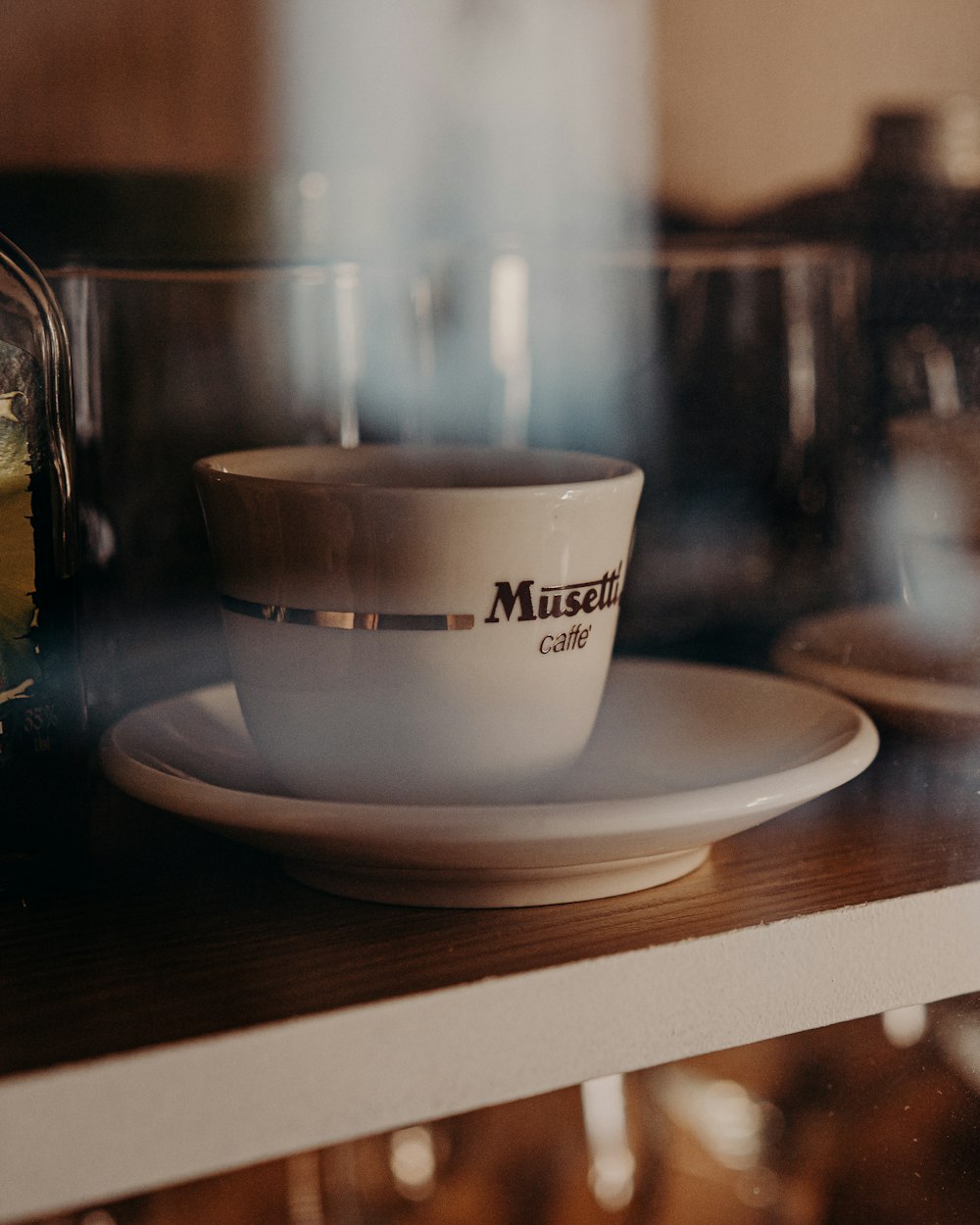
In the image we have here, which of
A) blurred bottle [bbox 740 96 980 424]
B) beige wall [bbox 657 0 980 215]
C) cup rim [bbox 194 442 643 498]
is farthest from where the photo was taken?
beige wall [bbox 657 0 980 215]

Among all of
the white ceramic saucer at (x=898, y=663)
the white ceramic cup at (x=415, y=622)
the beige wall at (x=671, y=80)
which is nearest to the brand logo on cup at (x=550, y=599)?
the white ceramic cup at (x=415, y=622)

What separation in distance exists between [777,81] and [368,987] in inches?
22.1

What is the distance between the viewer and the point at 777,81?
2.21 feet

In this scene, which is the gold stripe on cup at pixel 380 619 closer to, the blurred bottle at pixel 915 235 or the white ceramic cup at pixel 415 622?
the white ceramic cup at pixel 415 622

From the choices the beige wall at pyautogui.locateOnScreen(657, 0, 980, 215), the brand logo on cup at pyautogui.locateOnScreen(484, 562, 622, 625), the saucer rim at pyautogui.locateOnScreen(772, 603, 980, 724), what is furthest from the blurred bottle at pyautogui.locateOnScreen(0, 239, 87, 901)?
the beige wall at pyautogui.locateOnScreen(657, 0, 980, 215)

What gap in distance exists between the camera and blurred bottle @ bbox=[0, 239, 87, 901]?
1.05ft

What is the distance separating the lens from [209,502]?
34 cm

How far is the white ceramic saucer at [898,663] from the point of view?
0.39 meters

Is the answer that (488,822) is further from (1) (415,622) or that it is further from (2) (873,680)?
(2) (873,680)

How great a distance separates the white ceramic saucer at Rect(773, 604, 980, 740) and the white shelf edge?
0.08 meters

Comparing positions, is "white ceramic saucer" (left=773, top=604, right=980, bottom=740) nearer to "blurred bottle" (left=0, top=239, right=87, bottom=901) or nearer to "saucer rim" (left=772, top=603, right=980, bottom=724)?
"saucer rim" (left=772, top=603, right=980, bottom=724)

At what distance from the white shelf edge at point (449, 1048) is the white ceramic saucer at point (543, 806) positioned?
A: 0.03 m

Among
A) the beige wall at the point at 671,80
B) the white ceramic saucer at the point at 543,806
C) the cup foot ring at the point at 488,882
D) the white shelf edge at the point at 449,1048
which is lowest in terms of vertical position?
the white shelf edge at the point at 449,1048

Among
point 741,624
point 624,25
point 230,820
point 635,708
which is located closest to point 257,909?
point 230,820
